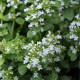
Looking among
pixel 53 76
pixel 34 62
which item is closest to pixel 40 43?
pixel 34 62

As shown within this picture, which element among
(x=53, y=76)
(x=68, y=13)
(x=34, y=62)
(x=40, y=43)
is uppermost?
(x=68, y=13)

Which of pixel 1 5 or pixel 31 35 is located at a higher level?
pixel 1 5

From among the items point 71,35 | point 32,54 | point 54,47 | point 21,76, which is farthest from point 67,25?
point 21,76

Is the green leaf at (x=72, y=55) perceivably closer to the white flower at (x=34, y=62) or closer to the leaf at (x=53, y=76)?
the leaf at (x=53, y=76)

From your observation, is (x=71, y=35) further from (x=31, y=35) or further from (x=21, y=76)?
(x=21, y=76)

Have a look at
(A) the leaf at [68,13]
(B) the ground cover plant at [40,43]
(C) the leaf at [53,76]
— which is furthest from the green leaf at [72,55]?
(A) the leaf at [68,13]

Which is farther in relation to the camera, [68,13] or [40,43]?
[68,13]

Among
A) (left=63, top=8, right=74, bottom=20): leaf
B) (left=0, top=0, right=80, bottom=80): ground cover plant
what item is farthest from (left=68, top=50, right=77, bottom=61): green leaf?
(left=63, top=8, right=74, bottom=20): leaf

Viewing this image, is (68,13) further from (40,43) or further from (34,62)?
(34,62)
